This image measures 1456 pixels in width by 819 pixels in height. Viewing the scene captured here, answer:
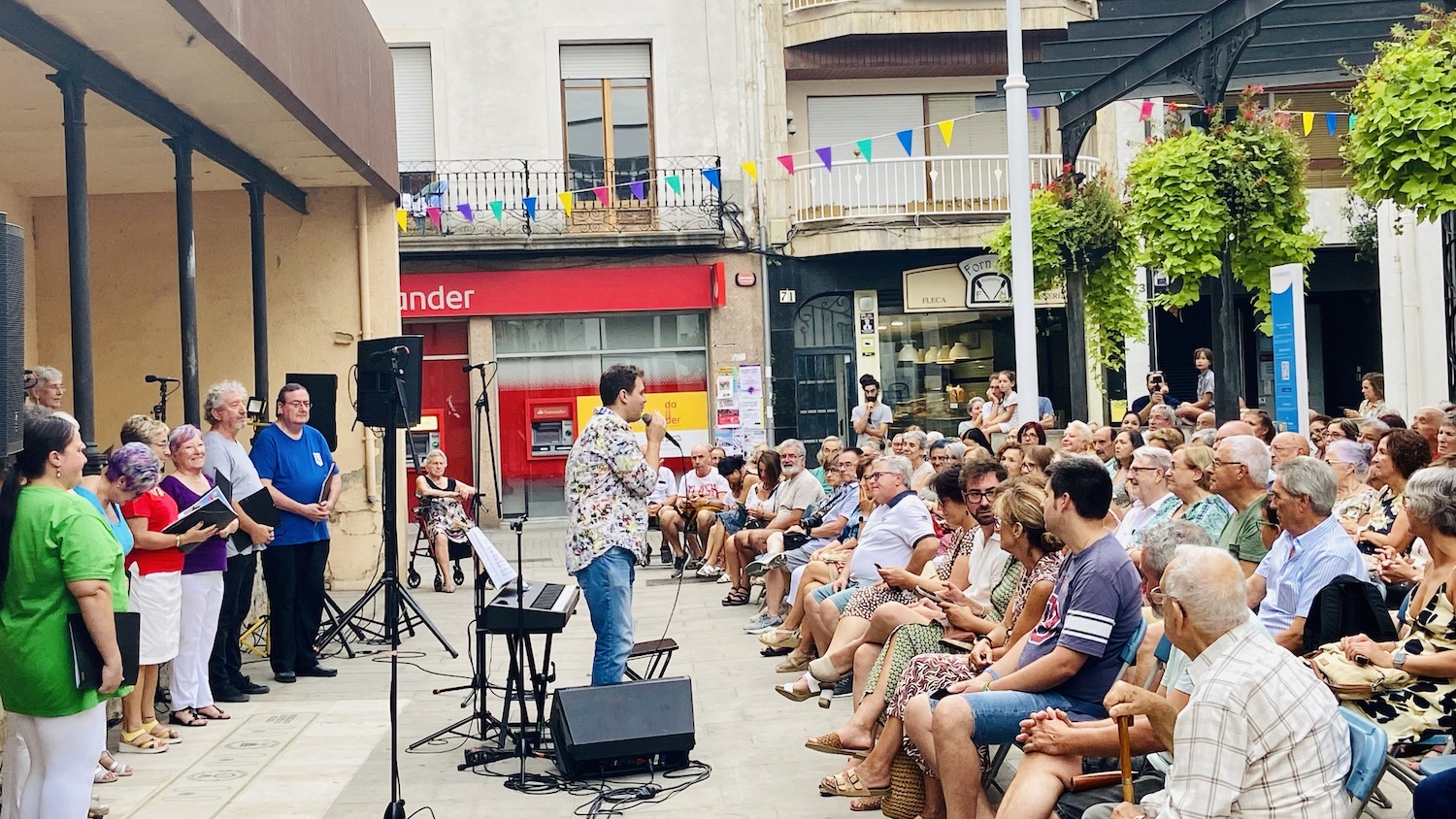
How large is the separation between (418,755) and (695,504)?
26.0 ft

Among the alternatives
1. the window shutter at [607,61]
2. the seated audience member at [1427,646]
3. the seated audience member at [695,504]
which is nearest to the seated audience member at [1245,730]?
the seated audience member at [1427,646]

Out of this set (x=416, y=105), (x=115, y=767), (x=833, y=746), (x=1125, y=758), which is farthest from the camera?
(x=416, y=105)

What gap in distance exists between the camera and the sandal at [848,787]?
5781 mm

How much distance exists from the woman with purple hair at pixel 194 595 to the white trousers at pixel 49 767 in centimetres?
278

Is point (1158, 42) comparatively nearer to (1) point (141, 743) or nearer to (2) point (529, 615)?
(2) point (529, 615)

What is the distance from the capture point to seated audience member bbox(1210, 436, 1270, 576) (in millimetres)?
6161

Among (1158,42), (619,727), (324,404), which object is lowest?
(619,727)

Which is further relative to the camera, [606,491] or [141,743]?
[141,743]

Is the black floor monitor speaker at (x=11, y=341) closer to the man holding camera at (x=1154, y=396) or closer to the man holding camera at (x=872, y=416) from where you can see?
the man holding camera at (x=1154, y=396)

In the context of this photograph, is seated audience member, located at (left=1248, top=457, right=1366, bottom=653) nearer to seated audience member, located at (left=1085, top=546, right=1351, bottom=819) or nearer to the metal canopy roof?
seated audience member, located at (left=1085, top=546, right=1351, bottom=819)

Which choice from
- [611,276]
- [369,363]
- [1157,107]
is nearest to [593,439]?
[369,363]

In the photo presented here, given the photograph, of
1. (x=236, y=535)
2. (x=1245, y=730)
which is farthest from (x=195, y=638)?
(x=1245, y=730)

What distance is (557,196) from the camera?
68.2 ft

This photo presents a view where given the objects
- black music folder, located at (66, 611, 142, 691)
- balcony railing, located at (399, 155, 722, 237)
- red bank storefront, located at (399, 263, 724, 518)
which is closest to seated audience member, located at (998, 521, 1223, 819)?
black music folder, located at (66, 611, 142, 691)
